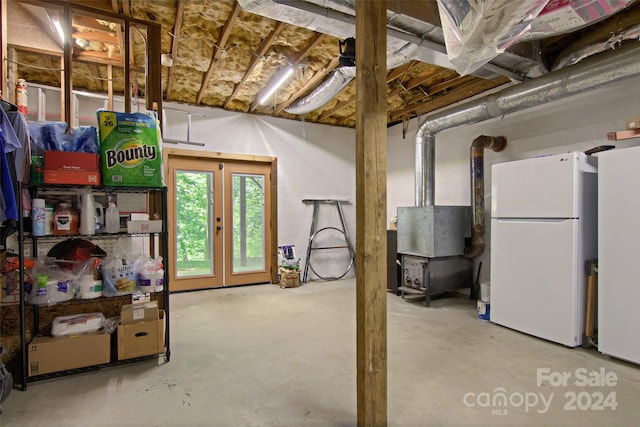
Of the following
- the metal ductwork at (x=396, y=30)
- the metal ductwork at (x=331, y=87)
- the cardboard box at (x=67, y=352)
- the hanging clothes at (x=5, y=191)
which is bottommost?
the cardboard box at (x=67, y=352)

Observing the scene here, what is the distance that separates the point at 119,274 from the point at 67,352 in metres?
0.60

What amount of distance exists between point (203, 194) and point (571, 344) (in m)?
4.76

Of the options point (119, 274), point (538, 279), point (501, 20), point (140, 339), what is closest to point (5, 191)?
point (119, 274)

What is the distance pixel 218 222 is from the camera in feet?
16.5

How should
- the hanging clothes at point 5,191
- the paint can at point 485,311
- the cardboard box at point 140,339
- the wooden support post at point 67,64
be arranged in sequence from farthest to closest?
the paint can at point 485,311
the wooden support post at point 67,64
the cardboard box at point 140,339
the hanging clothes at point 5,191

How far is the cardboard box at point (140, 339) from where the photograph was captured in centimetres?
241

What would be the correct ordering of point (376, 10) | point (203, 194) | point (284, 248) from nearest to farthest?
point (376, 10) < point (203, 194) < point (284, 248)

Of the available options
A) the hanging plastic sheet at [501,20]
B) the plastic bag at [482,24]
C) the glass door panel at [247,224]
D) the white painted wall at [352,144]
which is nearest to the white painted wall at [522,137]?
the white painted wall at [352,144]

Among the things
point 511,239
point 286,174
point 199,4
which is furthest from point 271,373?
point 286,174

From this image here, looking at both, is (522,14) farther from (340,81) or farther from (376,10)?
(340,81)

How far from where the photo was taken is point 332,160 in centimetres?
602

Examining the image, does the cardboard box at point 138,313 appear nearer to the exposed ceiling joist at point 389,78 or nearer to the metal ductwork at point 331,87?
the metal ductwork at point 331,87

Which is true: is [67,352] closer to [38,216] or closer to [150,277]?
[150,277]

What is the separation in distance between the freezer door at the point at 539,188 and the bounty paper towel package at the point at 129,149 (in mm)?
3224
